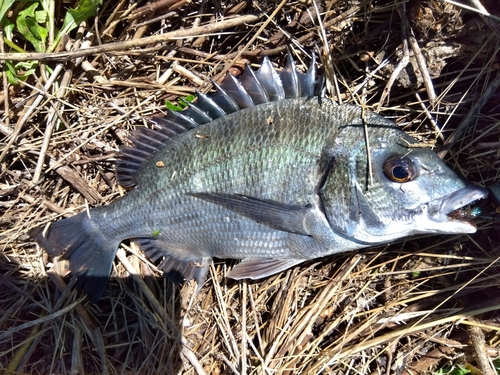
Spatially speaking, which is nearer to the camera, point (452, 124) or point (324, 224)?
point (324, 224)

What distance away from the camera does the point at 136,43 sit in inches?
110

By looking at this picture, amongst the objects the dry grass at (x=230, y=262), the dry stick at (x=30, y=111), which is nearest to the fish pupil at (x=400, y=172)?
the dry grass at (x=230, y=262)

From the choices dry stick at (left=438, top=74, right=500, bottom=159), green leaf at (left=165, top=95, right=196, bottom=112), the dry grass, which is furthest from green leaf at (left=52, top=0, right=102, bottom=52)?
dry stick at (left=438, top=74, right=500, bottom=159)

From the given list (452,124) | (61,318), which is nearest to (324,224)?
(452,124)

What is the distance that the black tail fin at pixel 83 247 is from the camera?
2836mm

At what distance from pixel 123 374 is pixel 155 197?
4.03ft

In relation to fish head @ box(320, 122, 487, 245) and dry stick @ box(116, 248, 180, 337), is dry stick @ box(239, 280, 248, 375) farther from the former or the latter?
fish head @ box(320, 122, 487, 245)

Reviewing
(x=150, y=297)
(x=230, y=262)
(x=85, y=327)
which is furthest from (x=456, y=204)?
(x=85, y=327)

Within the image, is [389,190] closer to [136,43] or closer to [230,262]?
[230,262]

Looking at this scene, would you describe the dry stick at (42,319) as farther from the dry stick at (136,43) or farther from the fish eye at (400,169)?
the fish eye at (400,169)

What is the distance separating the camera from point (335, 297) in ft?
9.11

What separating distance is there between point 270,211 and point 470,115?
1.38m

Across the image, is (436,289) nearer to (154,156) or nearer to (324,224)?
(324,224)

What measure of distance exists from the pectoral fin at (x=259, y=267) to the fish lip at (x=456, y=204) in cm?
84
